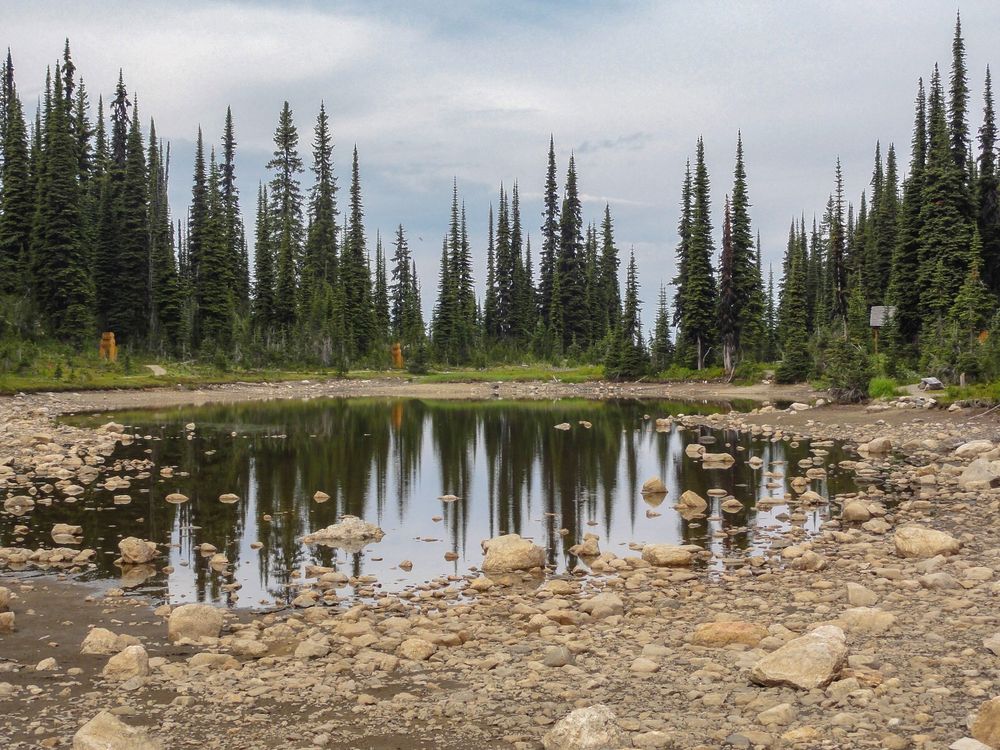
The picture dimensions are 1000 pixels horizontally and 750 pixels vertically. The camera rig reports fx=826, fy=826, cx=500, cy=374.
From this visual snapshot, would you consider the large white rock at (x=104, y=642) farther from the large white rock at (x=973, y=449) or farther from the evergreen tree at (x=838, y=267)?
the evergreen tree at (x=838, y=267)

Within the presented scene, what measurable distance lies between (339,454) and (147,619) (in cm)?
1822

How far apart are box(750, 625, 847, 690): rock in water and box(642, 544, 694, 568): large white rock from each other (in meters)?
5.57

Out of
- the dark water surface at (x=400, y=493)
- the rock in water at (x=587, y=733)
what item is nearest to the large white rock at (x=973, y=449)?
the dark water surface at (x=400, y=493)

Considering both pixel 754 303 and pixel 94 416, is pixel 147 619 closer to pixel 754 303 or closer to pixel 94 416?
pixel 94 416

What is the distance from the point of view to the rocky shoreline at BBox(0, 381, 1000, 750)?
6645mm

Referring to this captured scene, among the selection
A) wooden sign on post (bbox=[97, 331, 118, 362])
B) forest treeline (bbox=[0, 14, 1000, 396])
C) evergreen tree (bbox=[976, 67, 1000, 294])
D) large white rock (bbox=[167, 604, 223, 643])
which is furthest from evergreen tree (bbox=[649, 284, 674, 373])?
large white rock (bbox=[167, 604, 223, 643])

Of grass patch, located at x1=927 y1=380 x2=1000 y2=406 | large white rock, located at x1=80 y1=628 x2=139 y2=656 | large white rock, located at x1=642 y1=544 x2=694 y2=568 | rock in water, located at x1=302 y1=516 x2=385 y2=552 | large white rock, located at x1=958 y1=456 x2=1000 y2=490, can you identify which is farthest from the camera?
grass patch, located at x1=927 y1=380 x2=1000 y2=406

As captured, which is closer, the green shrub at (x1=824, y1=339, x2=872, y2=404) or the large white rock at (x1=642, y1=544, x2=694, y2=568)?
the large white rock at (x1=642, y1=544, x2=694, y2=568)

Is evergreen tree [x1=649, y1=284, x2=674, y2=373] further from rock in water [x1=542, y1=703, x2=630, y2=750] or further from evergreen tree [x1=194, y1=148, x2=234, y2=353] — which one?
rock in water [x1=542, y1=703, x2=630, y2=750]

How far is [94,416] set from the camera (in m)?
39.2

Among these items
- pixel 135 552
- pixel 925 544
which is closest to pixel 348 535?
pixel 135 552

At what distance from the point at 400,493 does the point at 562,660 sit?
13.8 m

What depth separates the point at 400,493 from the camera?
71.2 feet

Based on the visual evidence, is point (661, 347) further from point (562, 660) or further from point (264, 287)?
point (562, 660)
